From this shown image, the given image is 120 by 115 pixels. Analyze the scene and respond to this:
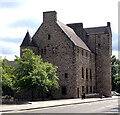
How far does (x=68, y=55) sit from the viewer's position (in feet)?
164

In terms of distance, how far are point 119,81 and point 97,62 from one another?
800 inches

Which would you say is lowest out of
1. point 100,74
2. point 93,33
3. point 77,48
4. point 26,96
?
point 26,96

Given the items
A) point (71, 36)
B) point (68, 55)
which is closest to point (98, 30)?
point (71, 36)

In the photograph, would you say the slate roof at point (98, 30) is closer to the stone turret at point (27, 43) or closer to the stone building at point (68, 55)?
the stone building at point (68, 55)

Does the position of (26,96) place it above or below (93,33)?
below

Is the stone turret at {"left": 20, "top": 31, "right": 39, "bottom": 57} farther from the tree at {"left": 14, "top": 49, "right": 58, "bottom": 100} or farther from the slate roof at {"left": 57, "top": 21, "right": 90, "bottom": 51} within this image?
the tree at {"left": 14, "top": 49, "right": 58, "bottom": 100}

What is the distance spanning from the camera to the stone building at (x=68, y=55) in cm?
4953

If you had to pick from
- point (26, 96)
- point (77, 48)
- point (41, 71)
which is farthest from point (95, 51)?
point (41, 71)

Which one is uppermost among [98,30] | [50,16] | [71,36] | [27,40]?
[50,16]

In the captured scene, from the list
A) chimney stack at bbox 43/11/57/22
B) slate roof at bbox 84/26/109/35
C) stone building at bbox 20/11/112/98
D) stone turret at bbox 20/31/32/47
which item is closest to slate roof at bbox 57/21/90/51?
stone building at bbox 20/11/112/98

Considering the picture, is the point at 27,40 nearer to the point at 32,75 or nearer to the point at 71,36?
the point at 71,36

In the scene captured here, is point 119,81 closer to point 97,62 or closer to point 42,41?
point 97,62

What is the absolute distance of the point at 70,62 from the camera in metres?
49.7

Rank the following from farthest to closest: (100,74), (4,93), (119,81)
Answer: (119,81)
(100,74)
(4,93)
